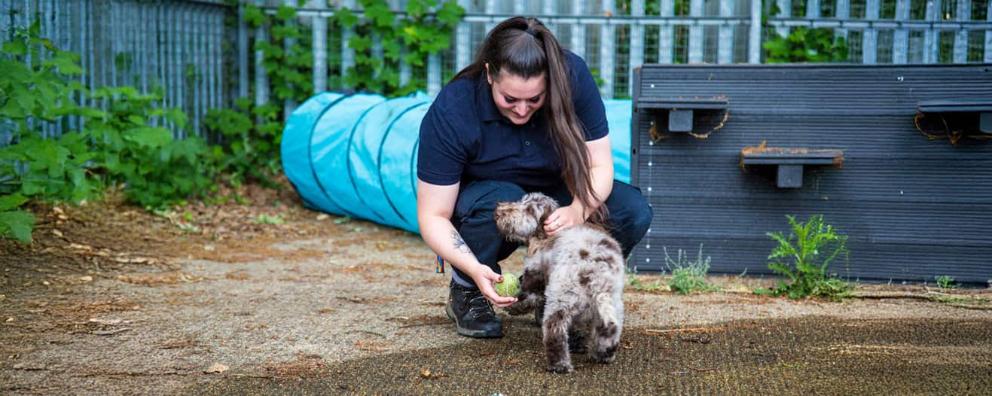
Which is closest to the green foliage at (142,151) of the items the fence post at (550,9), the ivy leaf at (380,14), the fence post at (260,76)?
the fence post at (260,76)

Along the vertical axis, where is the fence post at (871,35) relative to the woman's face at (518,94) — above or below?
above

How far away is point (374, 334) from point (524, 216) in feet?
2.96

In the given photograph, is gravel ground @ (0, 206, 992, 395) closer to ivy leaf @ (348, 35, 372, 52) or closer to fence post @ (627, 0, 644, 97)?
ivy leaf @ (348, 35, 372, 52)

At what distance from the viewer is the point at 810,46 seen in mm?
9062

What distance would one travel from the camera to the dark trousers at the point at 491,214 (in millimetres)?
4000

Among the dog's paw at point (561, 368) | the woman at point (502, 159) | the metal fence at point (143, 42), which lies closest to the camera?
the dog's paw at point (561, 368)

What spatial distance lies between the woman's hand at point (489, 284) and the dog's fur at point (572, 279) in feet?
0.51

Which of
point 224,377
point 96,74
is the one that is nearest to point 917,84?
point 224,377

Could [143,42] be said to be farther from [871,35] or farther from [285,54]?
[871,35]

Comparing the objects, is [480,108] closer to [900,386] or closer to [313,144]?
[900,386]

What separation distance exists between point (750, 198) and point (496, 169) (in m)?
1.85

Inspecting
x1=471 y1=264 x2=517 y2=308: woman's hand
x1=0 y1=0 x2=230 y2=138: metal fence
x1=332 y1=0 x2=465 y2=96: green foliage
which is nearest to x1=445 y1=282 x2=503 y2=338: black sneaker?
x1=471 y1=264 x2=517 y2=308: woman's hand

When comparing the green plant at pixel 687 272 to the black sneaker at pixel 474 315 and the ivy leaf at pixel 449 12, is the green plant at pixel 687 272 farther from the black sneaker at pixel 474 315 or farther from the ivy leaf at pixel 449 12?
the ivy leaf at pixel 449 12

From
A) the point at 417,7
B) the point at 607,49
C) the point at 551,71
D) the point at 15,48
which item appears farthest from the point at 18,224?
the point at 607,49
